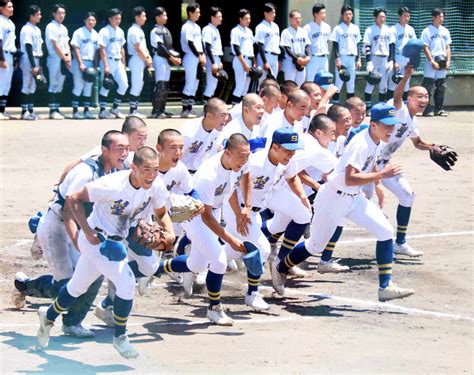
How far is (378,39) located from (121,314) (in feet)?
52.1

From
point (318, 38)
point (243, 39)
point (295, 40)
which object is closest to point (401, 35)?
point (318, 38)

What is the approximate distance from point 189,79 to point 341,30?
3444 millimetres

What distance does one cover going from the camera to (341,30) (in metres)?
22.2

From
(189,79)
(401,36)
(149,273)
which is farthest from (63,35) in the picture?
(149,273)

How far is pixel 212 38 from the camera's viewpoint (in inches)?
827

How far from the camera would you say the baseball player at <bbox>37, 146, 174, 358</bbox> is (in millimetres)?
7555

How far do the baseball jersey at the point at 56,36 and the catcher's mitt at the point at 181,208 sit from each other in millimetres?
12260

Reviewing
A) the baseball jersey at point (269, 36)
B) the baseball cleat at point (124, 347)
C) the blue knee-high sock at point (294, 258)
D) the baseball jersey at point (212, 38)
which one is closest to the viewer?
the baseball cleat at point (124, 347)

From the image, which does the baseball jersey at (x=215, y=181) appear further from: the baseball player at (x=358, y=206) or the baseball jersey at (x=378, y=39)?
the baseball jersey at (x=378, y=39)

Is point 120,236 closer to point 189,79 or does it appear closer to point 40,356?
point 40,356

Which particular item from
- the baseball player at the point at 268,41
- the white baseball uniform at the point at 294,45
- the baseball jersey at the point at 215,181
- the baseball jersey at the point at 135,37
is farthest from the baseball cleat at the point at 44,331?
the white baseball uniform at the point at 294,45

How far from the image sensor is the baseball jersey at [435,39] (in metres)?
22.8

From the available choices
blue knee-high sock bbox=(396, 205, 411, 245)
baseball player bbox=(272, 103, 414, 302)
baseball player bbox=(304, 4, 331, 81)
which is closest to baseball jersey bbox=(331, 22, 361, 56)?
baseball player bbox=(304, 4, 331, 81)

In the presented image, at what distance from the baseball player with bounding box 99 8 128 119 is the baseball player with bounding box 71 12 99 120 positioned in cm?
15
